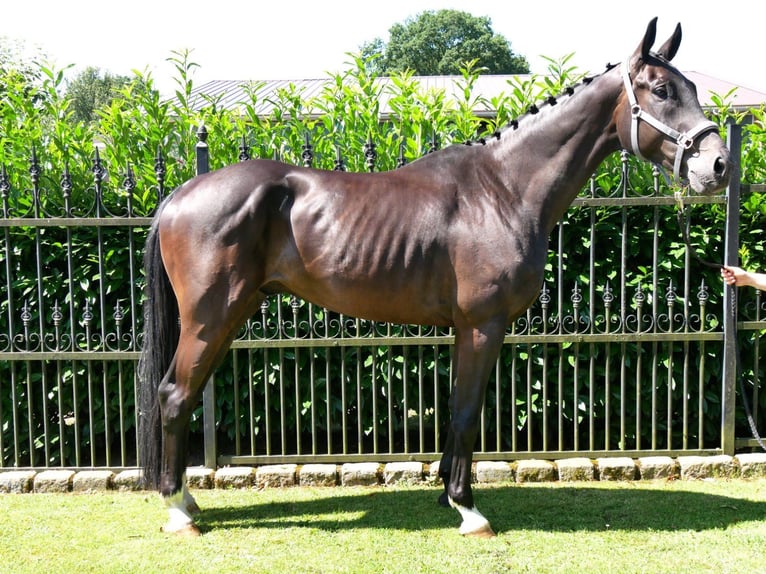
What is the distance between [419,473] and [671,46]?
3.23 meters

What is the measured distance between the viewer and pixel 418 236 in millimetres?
4051

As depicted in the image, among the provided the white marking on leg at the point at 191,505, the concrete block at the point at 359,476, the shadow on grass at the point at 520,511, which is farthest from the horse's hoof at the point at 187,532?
the concrete block at the point at 359,476

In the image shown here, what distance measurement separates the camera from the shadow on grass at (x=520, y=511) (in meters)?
4.26

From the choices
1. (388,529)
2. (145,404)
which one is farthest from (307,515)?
(145,404)

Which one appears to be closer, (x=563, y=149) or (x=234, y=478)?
(x=563, y=149)

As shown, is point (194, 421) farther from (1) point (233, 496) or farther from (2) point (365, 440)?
(2) point (365, 440)

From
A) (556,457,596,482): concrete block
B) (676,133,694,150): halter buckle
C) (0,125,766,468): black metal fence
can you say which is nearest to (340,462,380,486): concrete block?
(0,125,766,468): black metal fence

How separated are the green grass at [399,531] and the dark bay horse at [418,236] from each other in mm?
302

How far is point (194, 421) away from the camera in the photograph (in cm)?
545

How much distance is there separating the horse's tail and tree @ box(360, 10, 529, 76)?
229ft

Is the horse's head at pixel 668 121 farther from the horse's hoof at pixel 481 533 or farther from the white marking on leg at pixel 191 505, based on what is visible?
the white marking on leg at pixel 191 505

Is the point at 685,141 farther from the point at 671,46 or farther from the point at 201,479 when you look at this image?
the point at 201,479

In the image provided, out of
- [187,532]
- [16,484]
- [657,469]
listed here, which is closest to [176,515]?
[187,532]

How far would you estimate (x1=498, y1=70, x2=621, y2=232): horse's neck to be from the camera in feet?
13.4
